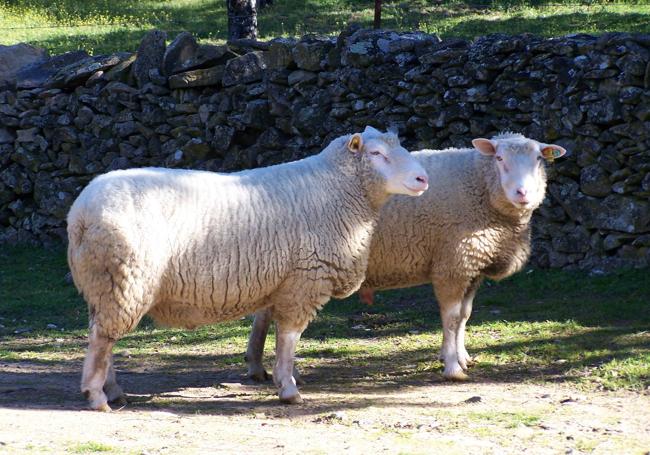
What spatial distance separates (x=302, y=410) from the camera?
6.69 meters

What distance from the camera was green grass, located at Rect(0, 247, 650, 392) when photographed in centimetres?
794

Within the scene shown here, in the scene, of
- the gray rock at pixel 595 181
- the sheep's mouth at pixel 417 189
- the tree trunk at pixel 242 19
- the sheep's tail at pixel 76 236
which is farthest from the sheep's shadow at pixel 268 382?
the tree trunk at pixel 242 19

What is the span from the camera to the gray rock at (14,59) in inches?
Result: 560

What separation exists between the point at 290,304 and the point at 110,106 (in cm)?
731

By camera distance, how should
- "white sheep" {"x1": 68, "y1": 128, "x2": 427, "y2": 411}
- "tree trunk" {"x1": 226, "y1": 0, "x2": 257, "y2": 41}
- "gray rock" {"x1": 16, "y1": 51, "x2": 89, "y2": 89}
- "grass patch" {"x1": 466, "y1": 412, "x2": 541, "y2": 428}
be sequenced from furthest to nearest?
"tree trunk" {"x1": 226, "y1": 0, "x2": 257, "y2": 41}
"gray rock" {"x1": 16, "y1": 51, "x2": 89, "y2": 89}
"white sheep" {"x1": 68, "y1": 128, "x2": 427, "y2": 411}
"grass patch" {"x1": 466, "y1": 412, "x2": 541, "y2": 428}

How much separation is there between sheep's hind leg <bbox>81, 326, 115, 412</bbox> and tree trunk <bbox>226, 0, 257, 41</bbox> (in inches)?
378

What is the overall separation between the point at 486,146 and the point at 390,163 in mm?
1226

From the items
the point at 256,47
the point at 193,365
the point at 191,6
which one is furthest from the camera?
the point at 191,6

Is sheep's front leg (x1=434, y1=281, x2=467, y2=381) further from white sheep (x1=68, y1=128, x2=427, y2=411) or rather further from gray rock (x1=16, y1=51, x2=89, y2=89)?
gray rock (x1=16, y1=51, x2=89, y2=89)

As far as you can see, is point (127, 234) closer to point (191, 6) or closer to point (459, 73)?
point (459, 73)

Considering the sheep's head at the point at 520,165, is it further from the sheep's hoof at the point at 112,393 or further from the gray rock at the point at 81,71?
the gray rock at the point at 81,71

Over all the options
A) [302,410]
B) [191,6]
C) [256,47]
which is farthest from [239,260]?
[191,6]

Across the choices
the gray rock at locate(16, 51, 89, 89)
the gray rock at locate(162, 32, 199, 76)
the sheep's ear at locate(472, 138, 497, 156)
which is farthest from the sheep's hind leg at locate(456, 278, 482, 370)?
the gray rock at locate(16, 51, 89, 89)

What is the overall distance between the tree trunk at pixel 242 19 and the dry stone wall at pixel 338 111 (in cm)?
219
